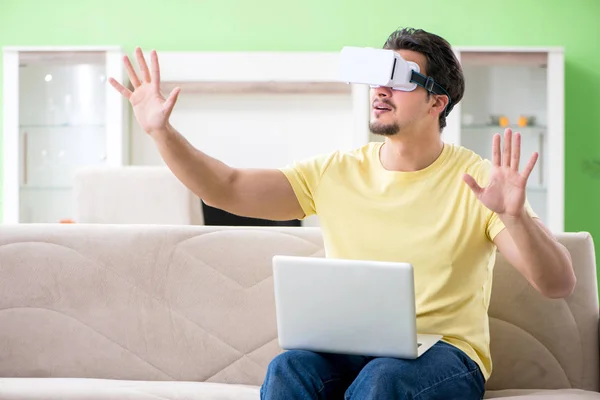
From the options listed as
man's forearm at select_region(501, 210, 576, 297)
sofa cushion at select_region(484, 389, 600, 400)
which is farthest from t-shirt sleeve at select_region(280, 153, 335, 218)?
sofa cushion at select_region(484, 389, 600, 400)

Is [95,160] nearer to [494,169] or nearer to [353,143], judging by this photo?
[353,143]

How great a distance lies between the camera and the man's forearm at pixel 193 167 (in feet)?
6.31

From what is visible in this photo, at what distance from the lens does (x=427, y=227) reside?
1979 mm

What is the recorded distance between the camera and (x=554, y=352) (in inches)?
87.7

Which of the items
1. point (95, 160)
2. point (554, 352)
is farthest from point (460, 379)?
point (95, 160)

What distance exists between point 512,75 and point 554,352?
344 cm

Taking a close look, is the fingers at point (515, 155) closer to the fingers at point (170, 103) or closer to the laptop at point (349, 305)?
the laptop at point (349, 305)

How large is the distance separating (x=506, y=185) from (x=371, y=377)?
0.45m

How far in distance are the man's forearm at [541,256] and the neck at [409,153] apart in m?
0.32

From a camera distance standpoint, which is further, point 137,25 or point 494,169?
point 137,25

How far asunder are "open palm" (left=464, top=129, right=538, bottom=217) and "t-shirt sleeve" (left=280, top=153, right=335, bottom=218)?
1.44ft

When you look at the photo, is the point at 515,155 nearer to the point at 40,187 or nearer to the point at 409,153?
the point at 409,153

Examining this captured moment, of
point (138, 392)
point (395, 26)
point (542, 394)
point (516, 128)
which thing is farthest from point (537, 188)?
point (138, 392)

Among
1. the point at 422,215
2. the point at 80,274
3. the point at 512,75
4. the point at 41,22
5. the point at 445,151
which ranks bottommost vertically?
the point at 80,274
